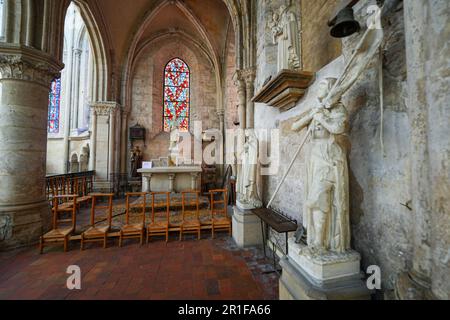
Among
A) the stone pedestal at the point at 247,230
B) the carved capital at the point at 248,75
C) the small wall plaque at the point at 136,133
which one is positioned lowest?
the stone pedestal at the point at 247,230

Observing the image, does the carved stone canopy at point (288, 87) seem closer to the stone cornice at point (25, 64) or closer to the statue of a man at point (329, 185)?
the statue of a man at point (329, 185)

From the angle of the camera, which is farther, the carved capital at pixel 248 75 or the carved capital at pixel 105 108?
the carved capital at pixel 105 108

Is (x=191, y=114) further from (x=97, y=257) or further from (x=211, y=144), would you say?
(x=97, y=257)

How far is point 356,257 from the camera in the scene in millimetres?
1679

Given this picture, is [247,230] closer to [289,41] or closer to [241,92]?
[289,41]

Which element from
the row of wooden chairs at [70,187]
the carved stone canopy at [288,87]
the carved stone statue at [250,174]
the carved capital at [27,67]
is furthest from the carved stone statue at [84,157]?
the carved stone canopy at [288,87]

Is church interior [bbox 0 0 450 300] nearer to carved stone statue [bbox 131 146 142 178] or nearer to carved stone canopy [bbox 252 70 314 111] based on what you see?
carved stone canopy [bbox 252 70 314 111]

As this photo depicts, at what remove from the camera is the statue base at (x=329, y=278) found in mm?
1562

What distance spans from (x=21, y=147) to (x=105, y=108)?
17.6 ft

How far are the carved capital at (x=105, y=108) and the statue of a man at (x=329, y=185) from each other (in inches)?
363


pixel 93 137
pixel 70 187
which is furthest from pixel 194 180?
pixel 93 137

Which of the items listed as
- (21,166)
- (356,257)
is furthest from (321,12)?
(21,166)

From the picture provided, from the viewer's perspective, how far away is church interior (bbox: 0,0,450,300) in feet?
3.88

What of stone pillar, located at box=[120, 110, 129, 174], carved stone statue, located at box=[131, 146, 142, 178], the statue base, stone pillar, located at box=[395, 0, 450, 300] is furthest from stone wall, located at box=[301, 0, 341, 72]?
stone pillar, located at box=[120, 110, 129, 174]
